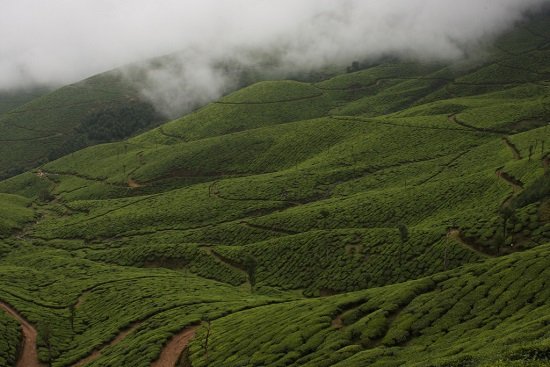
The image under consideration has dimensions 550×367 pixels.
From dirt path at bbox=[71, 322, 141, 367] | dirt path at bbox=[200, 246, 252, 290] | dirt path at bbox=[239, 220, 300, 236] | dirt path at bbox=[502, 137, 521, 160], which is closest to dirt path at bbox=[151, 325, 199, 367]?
dirt path at bbox=[71, 322, 141, 367]

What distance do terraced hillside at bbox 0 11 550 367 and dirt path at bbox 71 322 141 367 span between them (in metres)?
0.29

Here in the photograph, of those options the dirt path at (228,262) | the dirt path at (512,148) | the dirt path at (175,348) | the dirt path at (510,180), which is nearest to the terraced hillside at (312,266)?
the dirt path at (175,348)

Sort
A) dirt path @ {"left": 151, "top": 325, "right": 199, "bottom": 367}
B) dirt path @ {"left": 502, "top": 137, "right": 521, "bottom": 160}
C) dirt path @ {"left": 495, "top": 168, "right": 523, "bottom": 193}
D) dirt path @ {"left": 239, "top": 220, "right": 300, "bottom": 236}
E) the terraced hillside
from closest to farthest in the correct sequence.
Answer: the terraced hillside, dirt path @ {"left": 151, "top": 325, "right": 199, "bottom": 367}, dirt path @ {"left": 495, "top": 168, "right": 523, "bottom": 193}, dirt path @ {"left": 239, "top": 220, "right": 300, "bottom": 236}, dirt path @ {"left": 502, "top": 137, "right": 521, "bottom": 160}

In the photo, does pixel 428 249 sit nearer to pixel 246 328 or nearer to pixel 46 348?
pixel 246 328

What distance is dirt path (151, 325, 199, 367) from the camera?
65.3 m

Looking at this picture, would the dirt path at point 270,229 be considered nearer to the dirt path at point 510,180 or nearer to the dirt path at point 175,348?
the dirt path at point 510,180

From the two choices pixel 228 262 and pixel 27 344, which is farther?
pixel 228 262

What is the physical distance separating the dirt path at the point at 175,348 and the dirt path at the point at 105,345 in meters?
11.4

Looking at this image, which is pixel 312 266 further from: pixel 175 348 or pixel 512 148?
Result: pixel 512 148

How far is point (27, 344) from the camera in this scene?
7856 centimetres

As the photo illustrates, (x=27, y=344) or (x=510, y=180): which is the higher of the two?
(x=27, y=344)

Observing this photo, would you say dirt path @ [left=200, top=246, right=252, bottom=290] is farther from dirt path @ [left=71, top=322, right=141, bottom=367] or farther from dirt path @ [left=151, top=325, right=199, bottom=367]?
dirt path @ [left=151, top=325, right=199, bottom=367]

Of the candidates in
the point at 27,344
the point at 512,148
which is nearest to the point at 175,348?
the point at 27,344

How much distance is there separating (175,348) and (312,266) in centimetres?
4157
